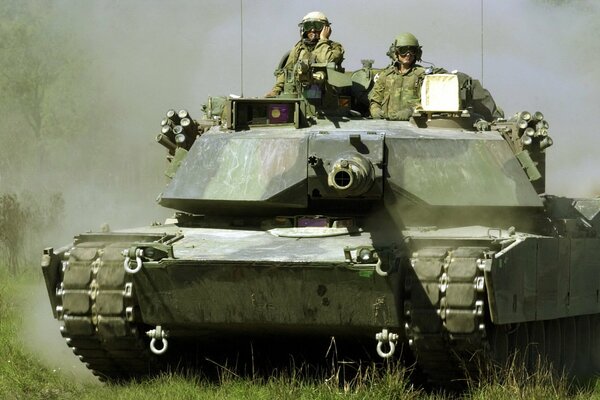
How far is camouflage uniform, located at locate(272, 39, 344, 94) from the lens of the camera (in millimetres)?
16875

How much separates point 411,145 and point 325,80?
1.50 m

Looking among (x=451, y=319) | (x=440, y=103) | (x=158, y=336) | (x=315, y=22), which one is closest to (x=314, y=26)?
(x=315, y=22)

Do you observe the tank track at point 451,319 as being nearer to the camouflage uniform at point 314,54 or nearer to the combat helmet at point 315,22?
the camouflage uniform at point 314,54

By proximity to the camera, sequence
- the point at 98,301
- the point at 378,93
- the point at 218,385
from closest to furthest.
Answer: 1. the point at 98,301
2. the point at 218,385
3. the point at 378,93

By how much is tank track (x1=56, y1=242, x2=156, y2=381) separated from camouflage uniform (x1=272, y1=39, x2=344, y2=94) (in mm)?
4051

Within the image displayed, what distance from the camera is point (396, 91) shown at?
16375 mm

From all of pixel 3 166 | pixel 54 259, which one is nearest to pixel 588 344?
pixel 54 259

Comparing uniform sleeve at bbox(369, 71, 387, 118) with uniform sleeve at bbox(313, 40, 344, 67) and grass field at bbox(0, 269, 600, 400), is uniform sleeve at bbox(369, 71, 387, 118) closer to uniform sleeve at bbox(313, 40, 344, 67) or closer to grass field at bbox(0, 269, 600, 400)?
uniform sleeve at bbox(313, 40, 344, 67)

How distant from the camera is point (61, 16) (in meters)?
26.1

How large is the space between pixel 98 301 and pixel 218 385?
139cm

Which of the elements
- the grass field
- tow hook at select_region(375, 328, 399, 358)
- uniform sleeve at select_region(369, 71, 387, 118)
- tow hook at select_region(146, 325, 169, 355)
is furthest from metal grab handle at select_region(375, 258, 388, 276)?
uniform sleeve at select_region(369, 71, 387, 118)

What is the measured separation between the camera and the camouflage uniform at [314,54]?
1688 cm

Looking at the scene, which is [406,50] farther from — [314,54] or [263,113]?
[263,113]

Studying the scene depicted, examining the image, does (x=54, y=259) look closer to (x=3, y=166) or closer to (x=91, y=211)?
(x=91, y=211)
